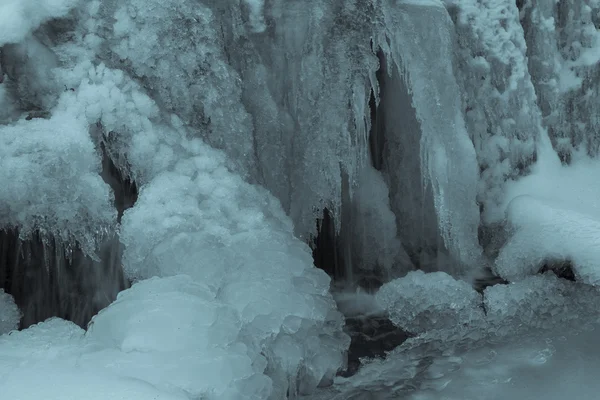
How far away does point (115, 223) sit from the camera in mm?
2820

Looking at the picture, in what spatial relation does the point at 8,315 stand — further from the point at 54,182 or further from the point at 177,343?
the point at 177,343

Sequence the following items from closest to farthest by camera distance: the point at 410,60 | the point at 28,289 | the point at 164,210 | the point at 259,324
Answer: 1. the point at 259,324
2. the point at 164,210
3. the point at 28,289
4. the point at 410,60

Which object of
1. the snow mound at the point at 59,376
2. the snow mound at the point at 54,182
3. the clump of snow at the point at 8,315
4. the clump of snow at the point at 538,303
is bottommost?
the clump of snow at the point at 538,303

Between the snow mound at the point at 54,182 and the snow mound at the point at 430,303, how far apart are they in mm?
1518

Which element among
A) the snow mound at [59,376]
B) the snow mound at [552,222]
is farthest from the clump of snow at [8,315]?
the snow mound at [552,222]

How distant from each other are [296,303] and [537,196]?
81.4 inches

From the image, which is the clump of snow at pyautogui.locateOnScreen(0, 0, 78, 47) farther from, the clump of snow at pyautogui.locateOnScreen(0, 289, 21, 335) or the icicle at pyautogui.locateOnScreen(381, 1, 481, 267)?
the icicle at pyautogui.locateOnScreen(381, 1, 481, 267)

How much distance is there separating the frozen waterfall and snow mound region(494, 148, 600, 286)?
0.05ft

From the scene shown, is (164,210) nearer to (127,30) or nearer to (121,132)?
(121,132)

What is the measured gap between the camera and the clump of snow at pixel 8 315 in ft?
9.46

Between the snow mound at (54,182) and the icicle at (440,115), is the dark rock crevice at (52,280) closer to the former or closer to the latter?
the snow mound at (54,182)

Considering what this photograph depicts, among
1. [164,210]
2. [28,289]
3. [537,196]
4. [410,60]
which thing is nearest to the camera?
[164,210]

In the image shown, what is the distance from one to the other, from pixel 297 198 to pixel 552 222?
4.45 ft

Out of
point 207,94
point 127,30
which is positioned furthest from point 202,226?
point 127,30
